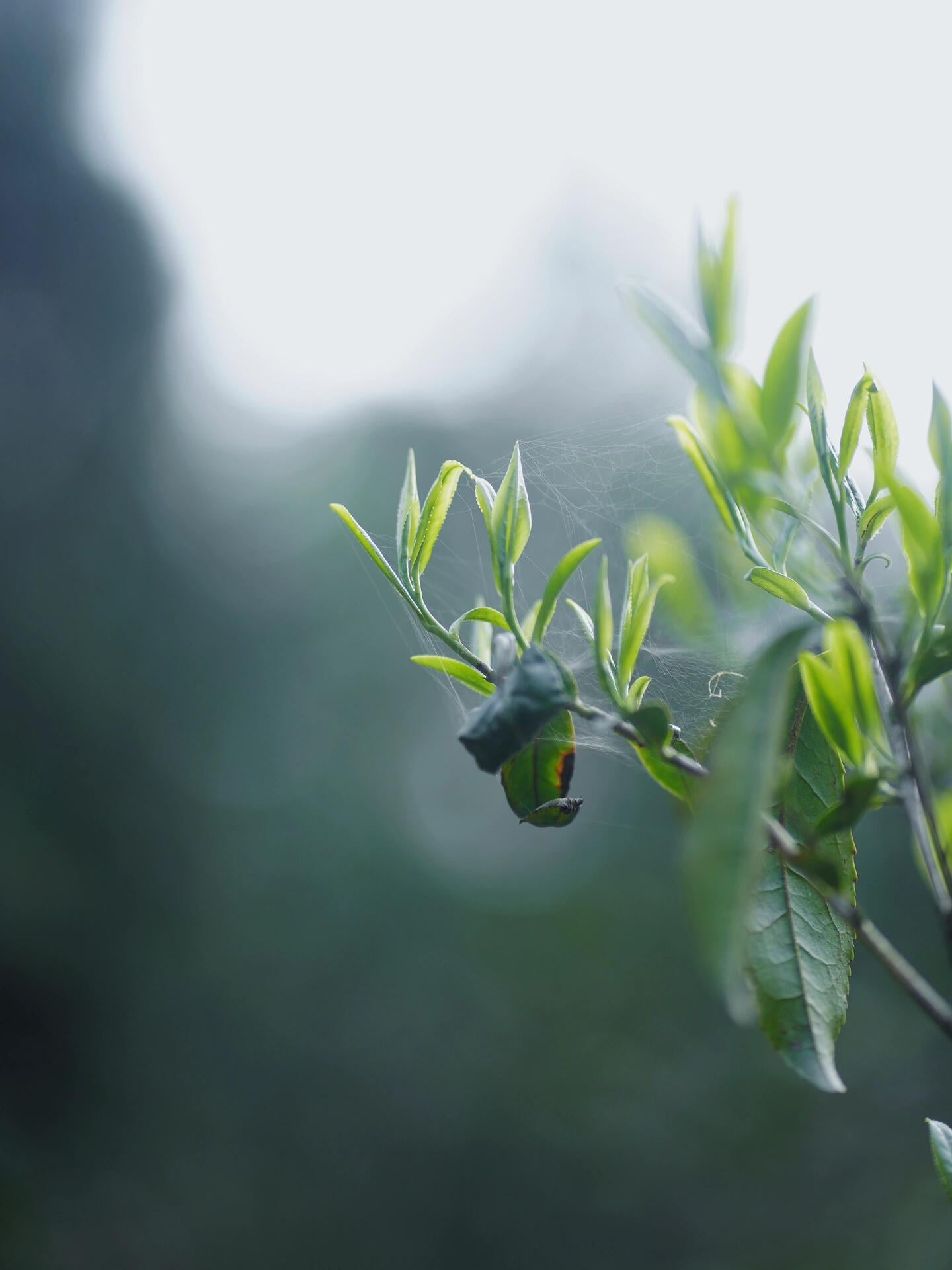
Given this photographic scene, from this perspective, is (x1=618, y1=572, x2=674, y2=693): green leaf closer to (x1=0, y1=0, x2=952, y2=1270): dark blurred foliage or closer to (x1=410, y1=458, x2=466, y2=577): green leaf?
(x1=410, y1=458, x2=466, y2=577): green leaf

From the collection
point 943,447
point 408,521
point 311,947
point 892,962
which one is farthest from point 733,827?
point 311,947

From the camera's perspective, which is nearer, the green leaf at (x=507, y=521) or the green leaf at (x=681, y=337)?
the green leaf at (x=681, y=337)

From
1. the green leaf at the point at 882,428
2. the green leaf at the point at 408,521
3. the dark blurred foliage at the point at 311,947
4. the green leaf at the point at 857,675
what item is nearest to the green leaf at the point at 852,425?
the green leaf at the point at 882,428

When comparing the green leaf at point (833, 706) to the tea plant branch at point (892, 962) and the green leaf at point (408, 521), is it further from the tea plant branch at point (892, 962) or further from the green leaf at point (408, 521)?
the green leaf at point (408, 521)

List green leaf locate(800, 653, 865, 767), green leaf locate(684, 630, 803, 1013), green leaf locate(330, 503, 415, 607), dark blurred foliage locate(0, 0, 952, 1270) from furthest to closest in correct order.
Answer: dark blurred foliage locate(0, 0, 952, 1270) → green leaf locate(330, 503, 415, 607) → green leaf locate(800, 653, 865, 767) → green leaf locate(684, 630, 803, 1013)

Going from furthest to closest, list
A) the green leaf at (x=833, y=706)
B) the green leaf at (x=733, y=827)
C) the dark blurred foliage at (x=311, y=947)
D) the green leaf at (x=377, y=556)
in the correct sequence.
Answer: the dark blurred foliage at (x=311, y=947) → the green leaf at (x=377, y=556) → the green leaf at (x=833, y=706) → the green leaf at (x=733, y=827)

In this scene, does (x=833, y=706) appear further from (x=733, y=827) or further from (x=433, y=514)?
(x=433, y=514)

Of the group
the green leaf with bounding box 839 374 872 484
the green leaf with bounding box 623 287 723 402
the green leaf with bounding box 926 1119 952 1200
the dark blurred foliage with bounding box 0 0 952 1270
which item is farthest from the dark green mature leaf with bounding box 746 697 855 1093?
the dark blurred foliage with bounding box 0 0 952 1270
